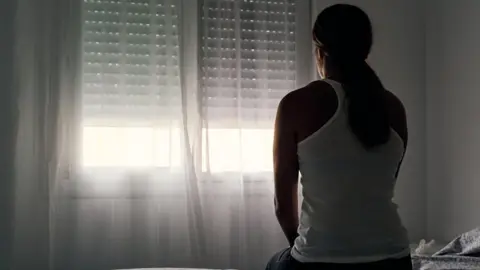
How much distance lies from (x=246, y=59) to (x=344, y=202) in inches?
55.9

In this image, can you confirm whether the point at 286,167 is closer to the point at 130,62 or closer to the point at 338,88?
the point at 338,88

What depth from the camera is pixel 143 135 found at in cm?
226

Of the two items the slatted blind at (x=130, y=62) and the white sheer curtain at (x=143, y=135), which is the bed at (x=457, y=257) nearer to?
the white sheer curtain at (x=143, y=135)

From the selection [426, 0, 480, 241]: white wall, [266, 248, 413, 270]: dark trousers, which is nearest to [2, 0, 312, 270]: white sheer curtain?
[426, 0, 480, 241]: white wall

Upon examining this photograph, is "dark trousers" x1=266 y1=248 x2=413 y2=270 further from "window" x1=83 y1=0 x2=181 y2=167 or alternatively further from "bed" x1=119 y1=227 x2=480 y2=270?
"window" x1=83 y1=0 x2=181 y2=167

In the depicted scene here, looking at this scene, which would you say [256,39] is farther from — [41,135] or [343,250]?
[343,250]

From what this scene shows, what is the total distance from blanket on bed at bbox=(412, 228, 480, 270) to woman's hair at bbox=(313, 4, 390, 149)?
76cm

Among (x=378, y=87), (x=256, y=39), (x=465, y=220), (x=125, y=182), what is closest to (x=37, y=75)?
(x=125, y=182)

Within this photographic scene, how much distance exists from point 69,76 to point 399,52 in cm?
155

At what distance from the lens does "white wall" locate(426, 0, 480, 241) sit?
88.4 inches

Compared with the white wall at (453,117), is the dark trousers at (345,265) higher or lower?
lower

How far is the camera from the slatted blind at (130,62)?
225 centimetres

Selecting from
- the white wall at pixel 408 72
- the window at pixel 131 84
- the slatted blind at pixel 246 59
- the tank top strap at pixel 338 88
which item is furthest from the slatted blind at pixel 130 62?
the tank top strap at pixel 338 88

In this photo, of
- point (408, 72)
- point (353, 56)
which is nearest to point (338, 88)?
point (353, 56)
